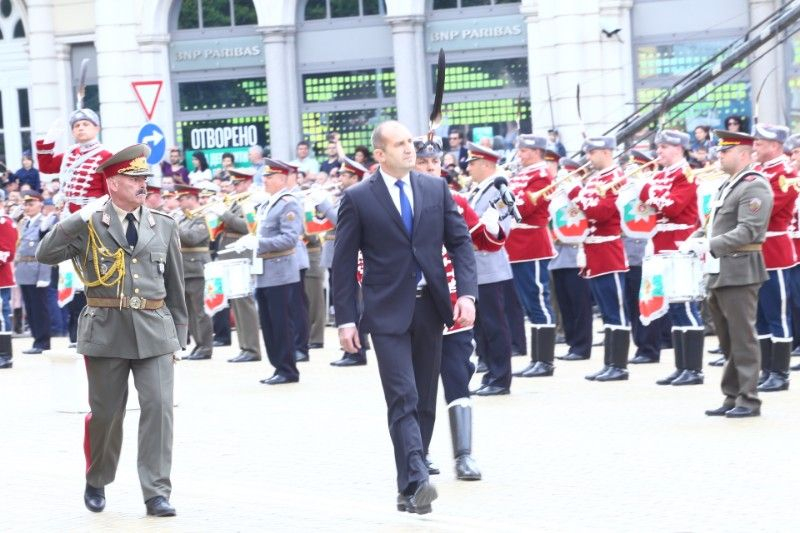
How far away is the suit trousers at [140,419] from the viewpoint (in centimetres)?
984

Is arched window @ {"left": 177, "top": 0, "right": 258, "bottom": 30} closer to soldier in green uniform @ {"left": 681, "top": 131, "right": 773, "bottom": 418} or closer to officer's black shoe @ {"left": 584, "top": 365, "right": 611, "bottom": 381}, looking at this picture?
officer's black shoe @ {"left": 584, "top": 365, "right": 611, "bottom": 381}

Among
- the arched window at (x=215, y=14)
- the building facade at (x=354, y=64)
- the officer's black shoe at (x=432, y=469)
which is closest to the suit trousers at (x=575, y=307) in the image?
the officer's black shoe at (x=432, y=469)

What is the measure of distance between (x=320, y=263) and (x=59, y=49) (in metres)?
Result: 14.9

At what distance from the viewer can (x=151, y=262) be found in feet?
33.0

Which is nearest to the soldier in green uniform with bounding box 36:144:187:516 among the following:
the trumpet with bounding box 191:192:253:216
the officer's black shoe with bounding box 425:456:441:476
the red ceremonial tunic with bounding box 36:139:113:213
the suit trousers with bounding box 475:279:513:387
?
the officer's black shoe with bounding box 425:456:441:476

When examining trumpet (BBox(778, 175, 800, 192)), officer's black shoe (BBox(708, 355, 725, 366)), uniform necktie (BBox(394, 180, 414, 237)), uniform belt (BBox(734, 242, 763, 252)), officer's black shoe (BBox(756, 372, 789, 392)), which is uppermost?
uniform necktie (BBox(394, 180, 414, 237))

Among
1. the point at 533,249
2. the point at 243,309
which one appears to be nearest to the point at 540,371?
the point at 533,249

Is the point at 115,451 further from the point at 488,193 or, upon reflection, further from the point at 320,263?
the point at 320,263

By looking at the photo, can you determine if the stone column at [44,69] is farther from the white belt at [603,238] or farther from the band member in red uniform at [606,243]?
the white belt at [603,238]

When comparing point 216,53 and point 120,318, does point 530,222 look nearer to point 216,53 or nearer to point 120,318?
point 120,318

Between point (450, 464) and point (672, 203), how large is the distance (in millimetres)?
4836

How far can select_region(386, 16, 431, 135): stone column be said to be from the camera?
101 ft

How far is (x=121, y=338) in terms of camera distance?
995cm

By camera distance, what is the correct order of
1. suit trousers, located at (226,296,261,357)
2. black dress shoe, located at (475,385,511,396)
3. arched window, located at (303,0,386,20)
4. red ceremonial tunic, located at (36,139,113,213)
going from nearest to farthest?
red ceremonial tunic, located at (36,139,113,213)
black dress shoe, located at (475,385,511,396)
suit trousers, located at (226,296,261,357)
arched window, located at (303,0,386,20)
